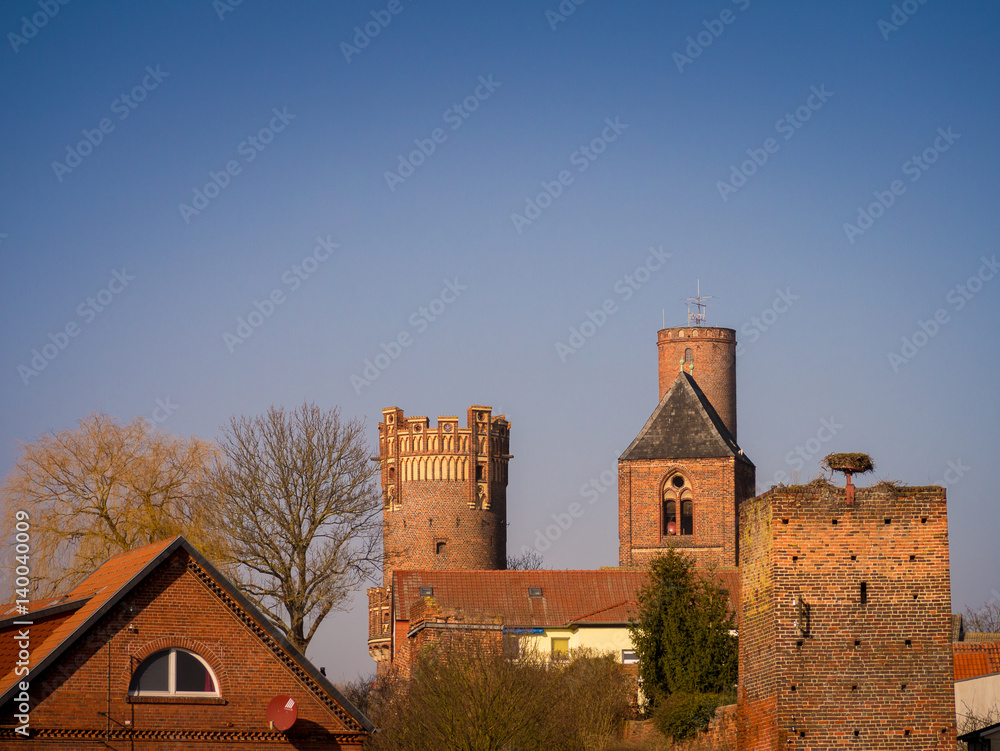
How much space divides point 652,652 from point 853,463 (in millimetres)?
15783

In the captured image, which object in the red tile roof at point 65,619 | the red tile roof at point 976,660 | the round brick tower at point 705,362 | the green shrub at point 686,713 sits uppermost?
the round brick tower at point 705,362

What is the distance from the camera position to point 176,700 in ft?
74.6

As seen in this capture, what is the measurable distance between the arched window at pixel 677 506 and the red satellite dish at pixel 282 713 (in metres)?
43.2

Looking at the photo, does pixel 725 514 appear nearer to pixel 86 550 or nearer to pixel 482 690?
pixel 86 550

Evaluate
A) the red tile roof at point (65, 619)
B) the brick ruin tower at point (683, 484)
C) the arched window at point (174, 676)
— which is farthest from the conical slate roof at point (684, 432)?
the arched window at point (174, 676)

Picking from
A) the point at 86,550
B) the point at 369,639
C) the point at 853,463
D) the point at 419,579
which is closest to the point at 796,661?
the point at 853,463

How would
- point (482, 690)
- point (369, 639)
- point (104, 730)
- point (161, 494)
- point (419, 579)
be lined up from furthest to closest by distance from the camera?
point (369, 639) < point (419, 579) < point (161, 494) < point (482, 690) < point (104, 730)

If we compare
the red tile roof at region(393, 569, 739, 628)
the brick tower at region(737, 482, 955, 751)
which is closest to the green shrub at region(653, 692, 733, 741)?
the brick tower at region(737, 482, 955, 751)

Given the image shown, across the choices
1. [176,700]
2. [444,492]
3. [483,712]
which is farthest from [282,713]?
[444,492]

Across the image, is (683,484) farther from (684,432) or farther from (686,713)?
(686,713)

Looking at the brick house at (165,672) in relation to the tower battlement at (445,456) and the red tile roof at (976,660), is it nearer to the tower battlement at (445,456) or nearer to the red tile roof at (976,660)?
the red tile roof at (976,660)

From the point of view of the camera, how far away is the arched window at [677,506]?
213 feet

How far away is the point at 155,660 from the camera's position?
2289 centimetres

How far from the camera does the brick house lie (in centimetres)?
2200
